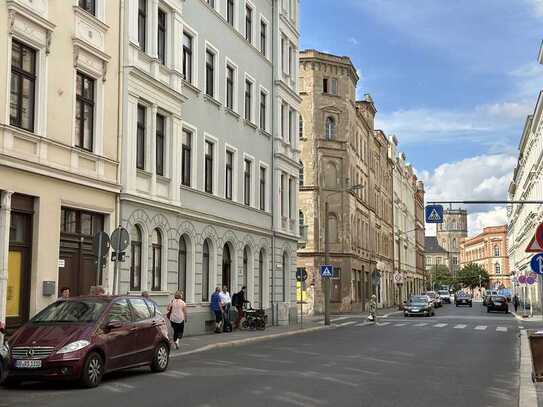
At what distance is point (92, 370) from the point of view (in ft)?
42.8

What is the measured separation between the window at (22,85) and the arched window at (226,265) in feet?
46.3

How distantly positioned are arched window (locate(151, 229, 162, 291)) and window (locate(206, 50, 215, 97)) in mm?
7655

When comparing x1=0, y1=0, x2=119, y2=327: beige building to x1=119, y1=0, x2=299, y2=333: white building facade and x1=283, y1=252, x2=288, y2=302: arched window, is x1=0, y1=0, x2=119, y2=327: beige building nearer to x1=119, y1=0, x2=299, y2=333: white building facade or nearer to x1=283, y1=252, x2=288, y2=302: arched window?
x1=119, y1=0, x2=299, y2=333: white building facade

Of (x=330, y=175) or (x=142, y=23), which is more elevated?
(x=330, y=175)

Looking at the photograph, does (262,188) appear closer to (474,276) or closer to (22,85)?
(22,85)

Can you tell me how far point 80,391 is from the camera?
496 inches

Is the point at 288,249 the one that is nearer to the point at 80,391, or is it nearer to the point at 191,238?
the point at 191,238

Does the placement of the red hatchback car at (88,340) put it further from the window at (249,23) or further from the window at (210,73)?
the window at (249,23)

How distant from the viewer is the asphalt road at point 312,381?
38.6ft

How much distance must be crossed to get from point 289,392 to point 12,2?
11.5 m

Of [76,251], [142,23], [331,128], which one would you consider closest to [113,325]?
[76,251]

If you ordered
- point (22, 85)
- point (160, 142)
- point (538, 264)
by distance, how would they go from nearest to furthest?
point (538, 264), point (22, 85), point (160, 142)

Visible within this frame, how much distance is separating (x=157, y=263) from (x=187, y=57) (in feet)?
26.6

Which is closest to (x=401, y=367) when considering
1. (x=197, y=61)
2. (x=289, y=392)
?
(x=289, y=392)
